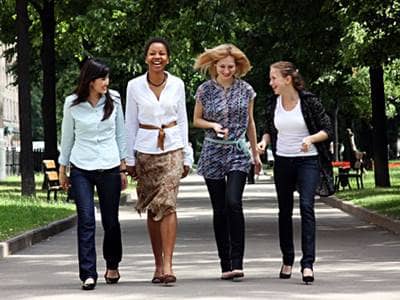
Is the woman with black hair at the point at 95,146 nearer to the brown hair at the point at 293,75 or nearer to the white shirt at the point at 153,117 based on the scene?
the white shirt at the point at 153,117

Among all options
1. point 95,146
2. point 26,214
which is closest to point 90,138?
point 95,146

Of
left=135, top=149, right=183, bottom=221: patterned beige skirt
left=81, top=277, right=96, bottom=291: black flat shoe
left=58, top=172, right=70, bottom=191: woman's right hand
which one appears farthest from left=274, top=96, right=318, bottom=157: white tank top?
left=81, top=277, right=96, bottom=291: black flat shoe

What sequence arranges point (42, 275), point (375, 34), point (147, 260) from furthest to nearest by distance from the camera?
point (375, 34) → point (147, 260) → point (42, 275)

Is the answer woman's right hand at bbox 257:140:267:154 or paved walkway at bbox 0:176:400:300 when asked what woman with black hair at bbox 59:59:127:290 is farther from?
woman's right hand at bbox 257:140:267:154

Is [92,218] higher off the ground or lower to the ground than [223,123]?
lower

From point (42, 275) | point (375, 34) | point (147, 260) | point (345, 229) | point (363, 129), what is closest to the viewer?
point (42, 275)

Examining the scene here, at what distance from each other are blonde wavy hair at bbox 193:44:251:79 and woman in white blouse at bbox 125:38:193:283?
1.17 feet

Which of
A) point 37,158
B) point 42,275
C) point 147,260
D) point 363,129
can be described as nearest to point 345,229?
point 147,260

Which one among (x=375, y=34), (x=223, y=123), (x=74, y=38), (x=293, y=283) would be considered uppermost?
(x=74, y=38)

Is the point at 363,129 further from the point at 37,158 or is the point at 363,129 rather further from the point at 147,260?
the point at 147,260

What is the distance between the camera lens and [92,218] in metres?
10.5

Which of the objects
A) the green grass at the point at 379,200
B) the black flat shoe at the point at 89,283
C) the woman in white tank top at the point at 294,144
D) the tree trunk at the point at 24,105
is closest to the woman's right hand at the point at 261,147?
the woman in white tank top at the point at 294,144

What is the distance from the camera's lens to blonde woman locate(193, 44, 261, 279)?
1073 cm

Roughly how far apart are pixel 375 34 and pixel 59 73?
113 feet
